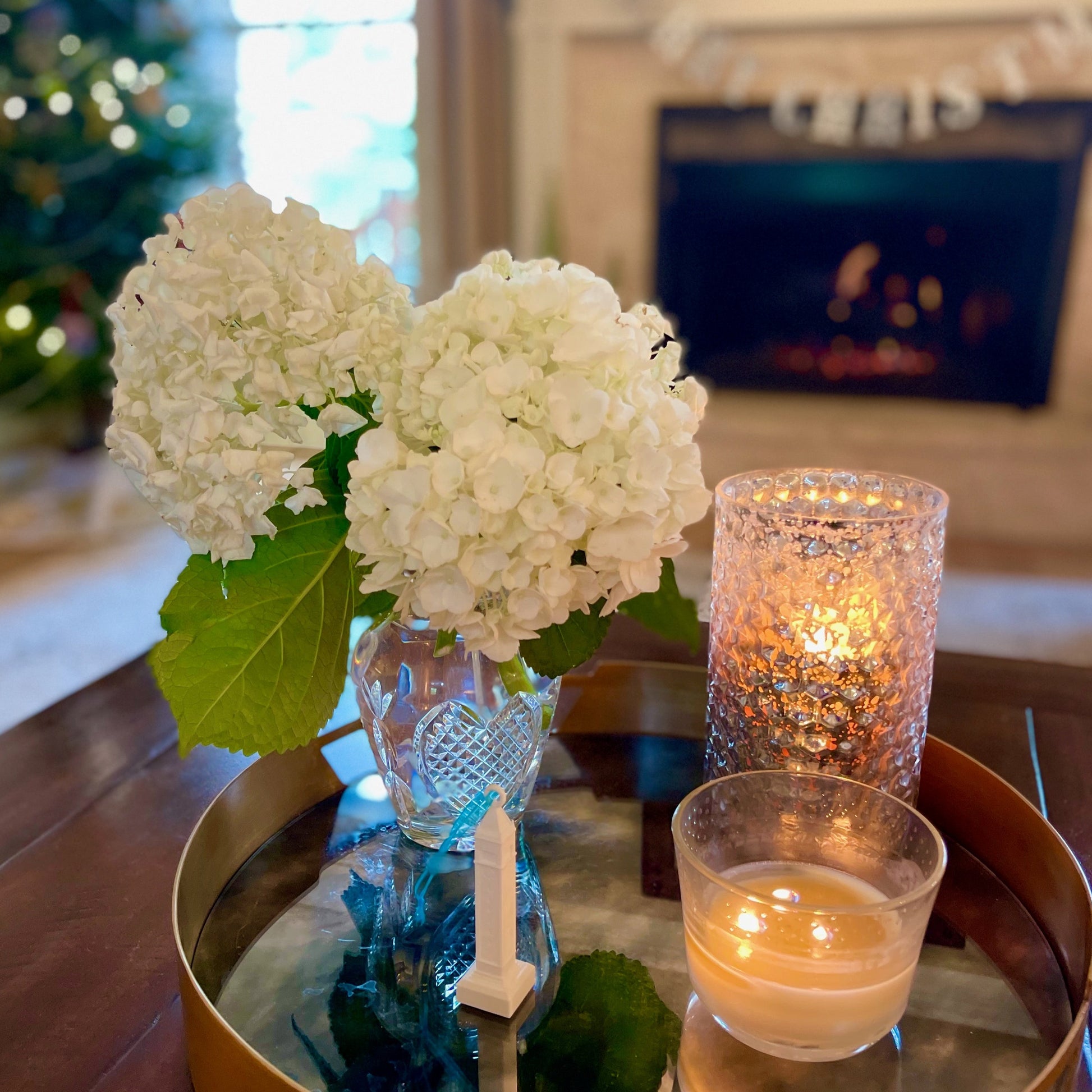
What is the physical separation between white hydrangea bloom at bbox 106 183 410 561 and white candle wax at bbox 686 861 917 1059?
11.9 inches

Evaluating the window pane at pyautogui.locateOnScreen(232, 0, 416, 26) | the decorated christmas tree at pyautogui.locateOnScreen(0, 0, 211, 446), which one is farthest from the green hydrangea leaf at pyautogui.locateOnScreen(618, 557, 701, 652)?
the window pane at pyautogui.locateOnScreen(232, 0, 416, 26)

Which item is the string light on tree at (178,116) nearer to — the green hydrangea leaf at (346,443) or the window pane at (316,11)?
the window pane at (316,11)

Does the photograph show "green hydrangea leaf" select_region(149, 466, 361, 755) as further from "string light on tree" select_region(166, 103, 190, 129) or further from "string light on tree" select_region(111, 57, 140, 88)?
"string light on tree" select_region(166, 103, 190, 129)

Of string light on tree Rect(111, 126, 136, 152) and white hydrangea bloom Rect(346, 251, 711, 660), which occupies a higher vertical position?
white hydrangea bloom Rect(346, 251, 711, 660)

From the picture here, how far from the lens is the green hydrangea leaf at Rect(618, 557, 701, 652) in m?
0.69

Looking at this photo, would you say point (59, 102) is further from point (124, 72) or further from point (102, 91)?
point (124, 72)

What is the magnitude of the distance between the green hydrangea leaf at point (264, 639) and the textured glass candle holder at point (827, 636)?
263 mm

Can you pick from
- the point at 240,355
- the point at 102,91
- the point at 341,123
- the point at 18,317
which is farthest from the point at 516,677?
the point at 341,123

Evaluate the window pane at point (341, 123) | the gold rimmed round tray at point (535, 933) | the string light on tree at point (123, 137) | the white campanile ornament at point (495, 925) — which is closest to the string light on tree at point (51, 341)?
the string light on tree at point (123, 137)

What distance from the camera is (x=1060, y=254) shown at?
3.01m

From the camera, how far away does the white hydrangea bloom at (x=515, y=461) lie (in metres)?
0.49

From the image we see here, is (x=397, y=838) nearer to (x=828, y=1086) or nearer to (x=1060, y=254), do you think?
(x=828, y=1086)

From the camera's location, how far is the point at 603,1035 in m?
0.55

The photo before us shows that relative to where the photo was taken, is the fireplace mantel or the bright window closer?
the fireplace mantel
